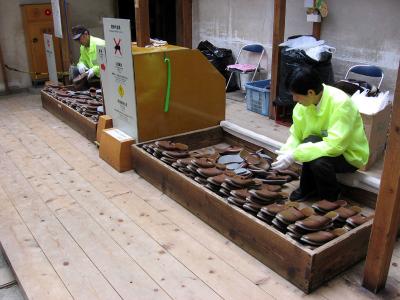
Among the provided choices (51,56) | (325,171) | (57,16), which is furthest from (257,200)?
(57,16)

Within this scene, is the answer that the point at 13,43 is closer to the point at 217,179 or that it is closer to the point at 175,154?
the point at 175,154

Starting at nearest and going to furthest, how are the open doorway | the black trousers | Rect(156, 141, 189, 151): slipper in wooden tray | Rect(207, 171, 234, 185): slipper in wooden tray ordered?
the black trousers → Rect(207, 171, 234, 185): slipper in wooden tray → Rect(156, 141, 189, 151): slipper in wooden tray → the open doorway

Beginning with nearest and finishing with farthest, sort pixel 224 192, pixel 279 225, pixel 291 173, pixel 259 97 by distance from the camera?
pixel 279 225 → pixel 224 192 → pixel 291 173 → pixel 259 97

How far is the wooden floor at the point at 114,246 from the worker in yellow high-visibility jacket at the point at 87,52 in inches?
78.2

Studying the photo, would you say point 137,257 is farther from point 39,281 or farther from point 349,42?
point 349,42

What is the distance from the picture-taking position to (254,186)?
2898 mm

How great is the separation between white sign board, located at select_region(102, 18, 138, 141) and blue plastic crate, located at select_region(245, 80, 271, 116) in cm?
196

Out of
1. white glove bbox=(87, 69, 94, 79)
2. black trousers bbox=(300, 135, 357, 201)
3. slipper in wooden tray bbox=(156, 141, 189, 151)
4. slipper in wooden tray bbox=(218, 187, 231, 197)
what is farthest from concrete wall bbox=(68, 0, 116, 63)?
black trousers bbox=(300, 135, 357, 201)

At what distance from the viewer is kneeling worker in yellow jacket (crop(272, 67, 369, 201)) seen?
8.34 feet

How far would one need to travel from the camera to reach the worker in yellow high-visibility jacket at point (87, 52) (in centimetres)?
534

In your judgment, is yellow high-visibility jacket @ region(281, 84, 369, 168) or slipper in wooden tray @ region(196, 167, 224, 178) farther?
slipper in wooden tray @ region(196, 167, 224, 178)

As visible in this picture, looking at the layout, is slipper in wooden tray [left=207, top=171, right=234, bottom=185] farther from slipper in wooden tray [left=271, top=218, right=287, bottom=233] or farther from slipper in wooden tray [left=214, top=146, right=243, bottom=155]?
slipper in wooden tray [left=214, top=146, right=243, bottom=155]

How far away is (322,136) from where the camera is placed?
2.82 m

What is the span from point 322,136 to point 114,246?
1.49 meters
